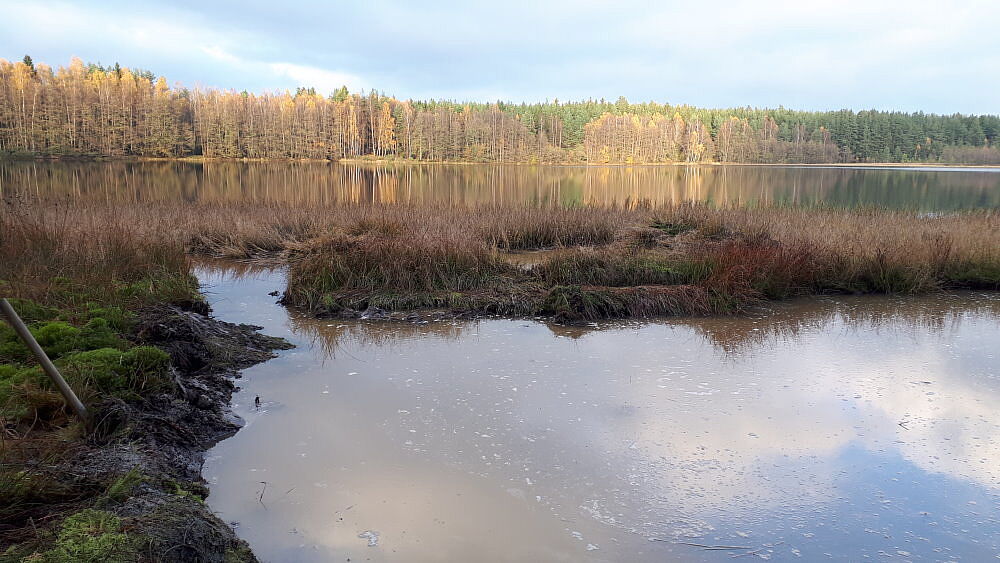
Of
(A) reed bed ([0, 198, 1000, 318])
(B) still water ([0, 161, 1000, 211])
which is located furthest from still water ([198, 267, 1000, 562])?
(B) still water ([0, 161, 1000, 211])

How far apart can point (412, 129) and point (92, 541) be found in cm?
8797

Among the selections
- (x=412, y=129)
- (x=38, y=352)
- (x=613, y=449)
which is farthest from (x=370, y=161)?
(x=38, y=352)

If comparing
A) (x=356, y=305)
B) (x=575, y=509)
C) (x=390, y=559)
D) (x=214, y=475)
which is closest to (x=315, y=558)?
(x=390, y=559)

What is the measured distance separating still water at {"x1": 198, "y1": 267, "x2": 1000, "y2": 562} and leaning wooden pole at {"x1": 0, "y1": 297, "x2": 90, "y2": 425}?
0.97 m

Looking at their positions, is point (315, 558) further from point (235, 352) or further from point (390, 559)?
point (235, 352)

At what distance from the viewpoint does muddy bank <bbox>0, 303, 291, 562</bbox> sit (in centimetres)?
276

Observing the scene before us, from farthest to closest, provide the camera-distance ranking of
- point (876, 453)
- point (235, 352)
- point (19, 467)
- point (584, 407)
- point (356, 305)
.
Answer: point (356, 305) → point (235, 352) → point (584, 407) → point (876, 453) → point (19, 467)

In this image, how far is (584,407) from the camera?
5.47 meters

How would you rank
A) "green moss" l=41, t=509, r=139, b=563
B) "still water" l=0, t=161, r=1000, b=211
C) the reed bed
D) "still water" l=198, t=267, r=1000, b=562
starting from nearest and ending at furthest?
"green moss" l=41, t=509, r=139, b=563, "still water" l=198, t=267, r=1000, b=562, the reed bed, "still water" l=0, t=161, r=1000, b=211

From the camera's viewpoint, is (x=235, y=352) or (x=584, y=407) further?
(x=235, y=352)

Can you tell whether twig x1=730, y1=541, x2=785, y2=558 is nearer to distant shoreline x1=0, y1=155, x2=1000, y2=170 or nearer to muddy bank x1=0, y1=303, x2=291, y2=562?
muddy bank x1=0, y1=303, x2=291, y2=562

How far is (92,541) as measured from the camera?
8.86 ft

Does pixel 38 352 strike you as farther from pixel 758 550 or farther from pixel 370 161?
pixel 370 161

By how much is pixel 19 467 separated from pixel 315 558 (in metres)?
1.56
